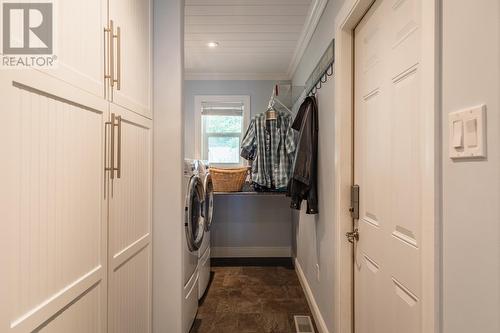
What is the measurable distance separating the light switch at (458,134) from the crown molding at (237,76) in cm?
317

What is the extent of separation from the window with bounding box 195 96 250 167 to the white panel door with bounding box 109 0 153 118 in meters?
2.09

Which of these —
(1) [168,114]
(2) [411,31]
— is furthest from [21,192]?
(2) [411,31]

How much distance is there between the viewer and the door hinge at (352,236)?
4.98 ft

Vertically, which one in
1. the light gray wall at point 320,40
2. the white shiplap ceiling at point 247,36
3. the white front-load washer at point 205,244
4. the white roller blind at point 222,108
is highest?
the white shiplap ceiling at point 247,36

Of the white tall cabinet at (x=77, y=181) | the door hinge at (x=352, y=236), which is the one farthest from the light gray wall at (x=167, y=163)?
the door hinge at (x=352, y=236)

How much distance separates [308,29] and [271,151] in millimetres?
1175

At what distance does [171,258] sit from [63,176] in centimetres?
100

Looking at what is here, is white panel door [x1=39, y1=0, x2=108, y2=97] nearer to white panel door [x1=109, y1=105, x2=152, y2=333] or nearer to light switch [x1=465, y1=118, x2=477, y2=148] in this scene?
white panel door [x1=109, y1=105, x2=152, y2=333]

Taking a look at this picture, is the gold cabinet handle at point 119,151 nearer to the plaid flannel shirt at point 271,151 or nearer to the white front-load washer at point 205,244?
the white front-load washer at point 205,244

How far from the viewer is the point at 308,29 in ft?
7.93

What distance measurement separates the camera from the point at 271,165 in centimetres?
289

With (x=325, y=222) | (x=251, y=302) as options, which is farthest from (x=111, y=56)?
(x=251, y=302)

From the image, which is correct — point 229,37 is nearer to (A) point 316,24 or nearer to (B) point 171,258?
(A) point 316,24

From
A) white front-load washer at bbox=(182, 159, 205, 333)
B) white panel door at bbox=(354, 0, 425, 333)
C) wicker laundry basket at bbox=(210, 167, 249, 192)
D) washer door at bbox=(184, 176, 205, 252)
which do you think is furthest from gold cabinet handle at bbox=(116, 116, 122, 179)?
wicker laundry basket at bbox=(210, 167, 249, 192)
